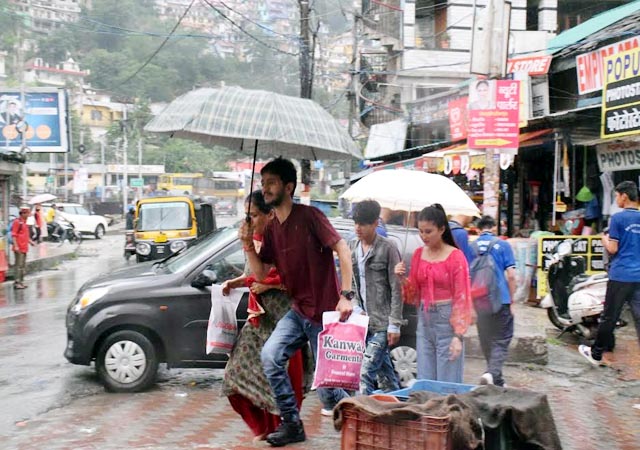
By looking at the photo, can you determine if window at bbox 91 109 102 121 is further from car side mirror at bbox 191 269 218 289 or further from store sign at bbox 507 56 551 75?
car side mirror at bbox 191 269 218 289

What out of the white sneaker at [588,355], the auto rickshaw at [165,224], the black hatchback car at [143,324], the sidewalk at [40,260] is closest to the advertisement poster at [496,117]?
the white sneaker at [588,355]

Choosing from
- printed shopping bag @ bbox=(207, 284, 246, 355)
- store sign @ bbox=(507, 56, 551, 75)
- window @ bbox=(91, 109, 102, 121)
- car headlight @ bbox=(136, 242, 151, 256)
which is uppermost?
window @ bbox=(91, 109, 102, 121)

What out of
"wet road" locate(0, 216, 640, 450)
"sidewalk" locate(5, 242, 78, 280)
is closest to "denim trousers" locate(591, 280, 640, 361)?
"wet road" locate(0, 216, 640, 450)

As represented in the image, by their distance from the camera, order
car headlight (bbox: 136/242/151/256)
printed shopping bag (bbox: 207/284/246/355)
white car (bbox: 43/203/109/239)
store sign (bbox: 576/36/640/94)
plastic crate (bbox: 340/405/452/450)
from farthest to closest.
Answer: white car (bbox: 43/203/109/239)
car headlight (bbox: 136/242/151/256)
store sign (bbox: 576/36/640/94)
printed shopping bag (bbox: 207/284/246/355)
plastic crate (bbox: 340/405/452/450)

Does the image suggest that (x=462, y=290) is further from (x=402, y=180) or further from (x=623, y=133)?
(x=623, y=133)

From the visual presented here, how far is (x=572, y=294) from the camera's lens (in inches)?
362

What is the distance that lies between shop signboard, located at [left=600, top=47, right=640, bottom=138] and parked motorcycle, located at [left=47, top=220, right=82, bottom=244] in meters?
27.3

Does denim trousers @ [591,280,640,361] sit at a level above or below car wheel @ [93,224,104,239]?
above

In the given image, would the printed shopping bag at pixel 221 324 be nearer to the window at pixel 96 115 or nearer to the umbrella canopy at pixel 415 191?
the umbrella canopy at pixel 415 191

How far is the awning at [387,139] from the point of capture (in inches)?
919

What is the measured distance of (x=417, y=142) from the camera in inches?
914

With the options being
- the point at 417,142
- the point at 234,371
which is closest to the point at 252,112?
the point at 234,371

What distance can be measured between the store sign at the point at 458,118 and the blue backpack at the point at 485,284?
11543 millimetres

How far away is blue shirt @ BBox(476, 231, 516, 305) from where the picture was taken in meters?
6.44
